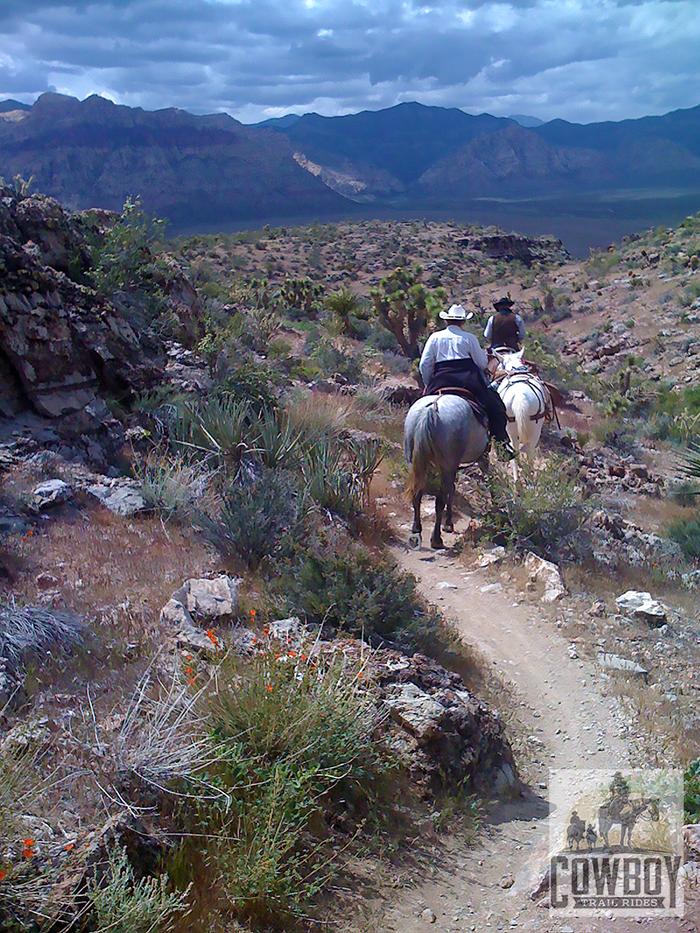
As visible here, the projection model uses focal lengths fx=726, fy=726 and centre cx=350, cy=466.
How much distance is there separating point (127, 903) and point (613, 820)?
250cm

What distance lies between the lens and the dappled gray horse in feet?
27.9

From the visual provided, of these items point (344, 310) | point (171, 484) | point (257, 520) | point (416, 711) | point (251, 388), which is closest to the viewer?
point (416, 711)

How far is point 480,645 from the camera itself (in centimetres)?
624

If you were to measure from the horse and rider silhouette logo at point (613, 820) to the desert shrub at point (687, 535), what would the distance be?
5.55 m

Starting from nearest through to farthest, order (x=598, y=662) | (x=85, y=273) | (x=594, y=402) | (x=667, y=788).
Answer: (x=667, y=788) < (x=598, y=662) < (x=85, y=273) < (x=594, y=402)

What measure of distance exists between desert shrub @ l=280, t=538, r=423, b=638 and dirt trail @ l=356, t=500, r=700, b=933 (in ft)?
3.42

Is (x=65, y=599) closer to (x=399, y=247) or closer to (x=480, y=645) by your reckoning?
(x=480, y=645)

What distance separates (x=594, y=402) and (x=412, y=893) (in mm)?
19428

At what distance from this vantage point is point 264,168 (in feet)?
395

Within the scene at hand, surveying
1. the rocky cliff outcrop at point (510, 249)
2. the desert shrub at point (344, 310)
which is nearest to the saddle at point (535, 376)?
the desert shrub at point (344, 310)

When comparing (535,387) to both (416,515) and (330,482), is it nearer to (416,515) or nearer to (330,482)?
(416,515)

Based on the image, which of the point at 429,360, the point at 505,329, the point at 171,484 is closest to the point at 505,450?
the point at 429,360

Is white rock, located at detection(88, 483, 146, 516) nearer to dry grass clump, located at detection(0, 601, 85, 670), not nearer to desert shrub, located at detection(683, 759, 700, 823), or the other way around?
dry grass clump, located at detection(0, 601, 85, 670)

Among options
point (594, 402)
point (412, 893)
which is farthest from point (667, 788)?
point (594, 402)
